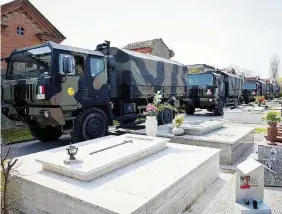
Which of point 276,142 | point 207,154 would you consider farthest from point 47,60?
point 276,142

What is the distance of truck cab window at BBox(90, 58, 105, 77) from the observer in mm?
7346

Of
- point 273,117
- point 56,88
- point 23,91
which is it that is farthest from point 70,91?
point 273,117

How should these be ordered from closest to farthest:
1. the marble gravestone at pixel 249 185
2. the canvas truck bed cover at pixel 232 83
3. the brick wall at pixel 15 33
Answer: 1. the marble gravestone at pixel 249 185
2. the brick wall at pixel 15 33
3. the canvas truck bed cover at pixel 232 83

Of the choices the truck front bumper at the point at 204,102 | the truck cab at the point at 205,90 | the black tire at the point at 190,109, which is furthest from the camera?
the black tire at the point at 190,109

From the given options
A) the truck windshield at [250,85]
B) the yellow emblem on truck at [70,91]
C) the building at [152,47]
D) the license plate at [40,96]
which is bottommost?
the license plate at [40,96]

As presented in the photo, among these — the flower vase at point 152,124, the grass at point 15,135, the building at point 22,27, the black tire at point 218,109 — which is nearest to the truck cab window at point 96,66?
the flower vase at point 152,124

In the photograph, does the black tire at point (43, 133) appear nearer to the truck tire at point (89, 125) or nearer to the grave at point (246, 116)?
the truck tire at point (89, 125)

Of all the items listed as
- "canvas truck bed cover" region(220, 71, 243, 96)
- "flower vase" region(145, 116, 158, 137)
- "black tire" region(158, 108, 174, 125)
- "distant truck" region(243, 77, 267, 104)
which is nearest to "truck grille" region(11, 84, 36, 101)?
"flower vase" region(145, 116, 158, 137)

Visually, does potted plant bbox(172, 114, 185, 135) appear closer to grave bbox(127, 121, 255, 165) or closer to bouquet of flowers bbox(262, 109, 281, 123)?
grave bbox(127, 121, 255, 165)

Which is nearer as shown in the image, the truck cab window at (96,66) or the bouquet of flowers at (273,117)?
the bouquet of flowers at (273,117)

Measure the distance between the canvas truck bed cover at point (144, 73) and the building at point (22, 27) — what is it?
5.08 metres

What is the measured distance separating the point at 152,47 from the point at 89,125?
1566cm

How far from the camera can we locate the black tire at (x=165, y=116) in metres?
10.2

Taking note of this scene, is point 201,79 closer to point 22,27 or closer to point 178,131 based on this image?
point 178,131
